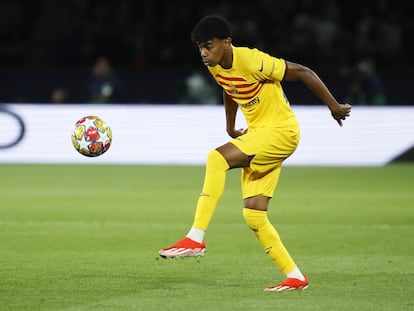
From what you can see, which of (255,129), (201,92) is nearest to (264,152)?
(255,129)

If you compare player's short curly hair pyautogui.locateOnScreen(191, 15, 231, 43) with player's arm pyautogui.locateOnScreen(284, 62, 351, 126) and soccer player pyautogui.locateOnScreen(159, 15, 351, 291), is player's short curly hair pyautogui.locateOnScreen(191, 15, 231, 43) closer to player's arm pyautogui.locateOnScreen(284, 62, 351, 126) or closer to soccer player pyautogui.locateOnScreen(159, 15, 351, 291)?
soccer player pyautogui.locateOnScreen(159, 15, 351, 291)

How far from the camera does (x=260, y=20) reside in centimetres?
2395

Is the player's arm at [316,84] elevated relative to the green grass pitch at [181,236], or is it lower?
elevated

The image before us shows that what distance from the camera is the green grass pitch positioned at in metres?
7.13

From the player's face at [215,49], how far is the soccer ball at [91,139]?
1.76 meters

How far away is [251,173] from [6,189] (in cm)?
894

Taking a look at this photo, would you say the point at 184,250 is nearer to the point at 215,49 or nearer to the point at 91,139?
the point at 215,49

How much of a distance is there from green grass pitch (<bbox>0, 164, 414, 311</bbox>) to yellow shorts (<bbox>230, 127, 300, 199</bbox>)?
2.55 ft

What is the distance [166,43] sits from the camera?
81.5 ft

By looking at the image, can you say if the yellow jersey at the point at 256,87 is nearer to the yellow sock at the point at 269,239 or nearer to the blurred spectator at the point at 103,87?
the yellow sock at the point at 269,239

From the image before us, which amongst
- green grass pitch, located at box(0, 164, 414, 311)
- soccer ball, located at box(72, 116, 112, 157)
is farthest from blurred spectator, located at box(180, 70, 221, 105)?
soccer ball, located at box(72, 116, 112, 157)

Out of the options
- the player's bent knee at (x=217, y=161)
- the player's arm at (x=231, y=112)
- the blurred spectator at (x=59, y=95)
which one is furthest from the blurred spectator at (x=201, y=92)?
the player's bent knee at (x=217, y=161)

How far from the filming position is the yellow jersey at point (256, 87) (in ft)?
24.1

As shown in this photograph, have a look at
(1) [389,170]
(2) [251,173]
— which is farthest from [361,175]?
(2) [251,173]
